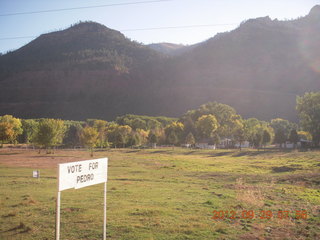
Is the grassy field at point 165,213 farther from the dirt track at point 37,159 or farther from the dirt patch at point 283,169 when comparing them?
the dirt track at point 37,159

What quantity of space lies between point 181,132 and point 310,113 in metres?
51.6

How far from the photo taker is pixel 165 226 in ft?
41.2

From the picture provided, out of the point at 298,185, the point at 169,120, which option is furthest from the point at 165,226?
the point at 169,120

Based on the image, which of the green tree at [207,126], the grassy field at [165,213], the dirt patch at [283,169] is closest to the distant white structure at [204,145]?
the green tree at [207,126]

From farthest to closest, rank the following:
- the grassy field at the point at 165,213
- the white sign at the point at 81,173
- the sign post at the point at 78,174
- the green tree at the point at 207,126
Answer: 1. the green tree at the point at 207,126
2. the grassy field at the point at 165,213
3. the white sign at the point at 81,173
4. the sign post at the point at 78,174

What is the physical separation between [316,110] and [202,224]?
249ft

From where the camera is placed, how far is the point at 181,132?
378 feet

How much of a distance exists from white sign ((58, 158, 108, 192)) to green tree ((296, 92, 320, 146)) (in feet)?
255

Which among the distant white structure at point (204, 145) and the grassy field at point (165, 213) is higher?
the grassy field at point (165, 213)

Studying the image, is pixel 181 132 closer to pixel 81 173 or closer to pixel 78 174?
pixel 81 173

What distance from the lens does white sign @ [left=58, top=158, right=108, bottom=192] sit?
7988 millimetres
